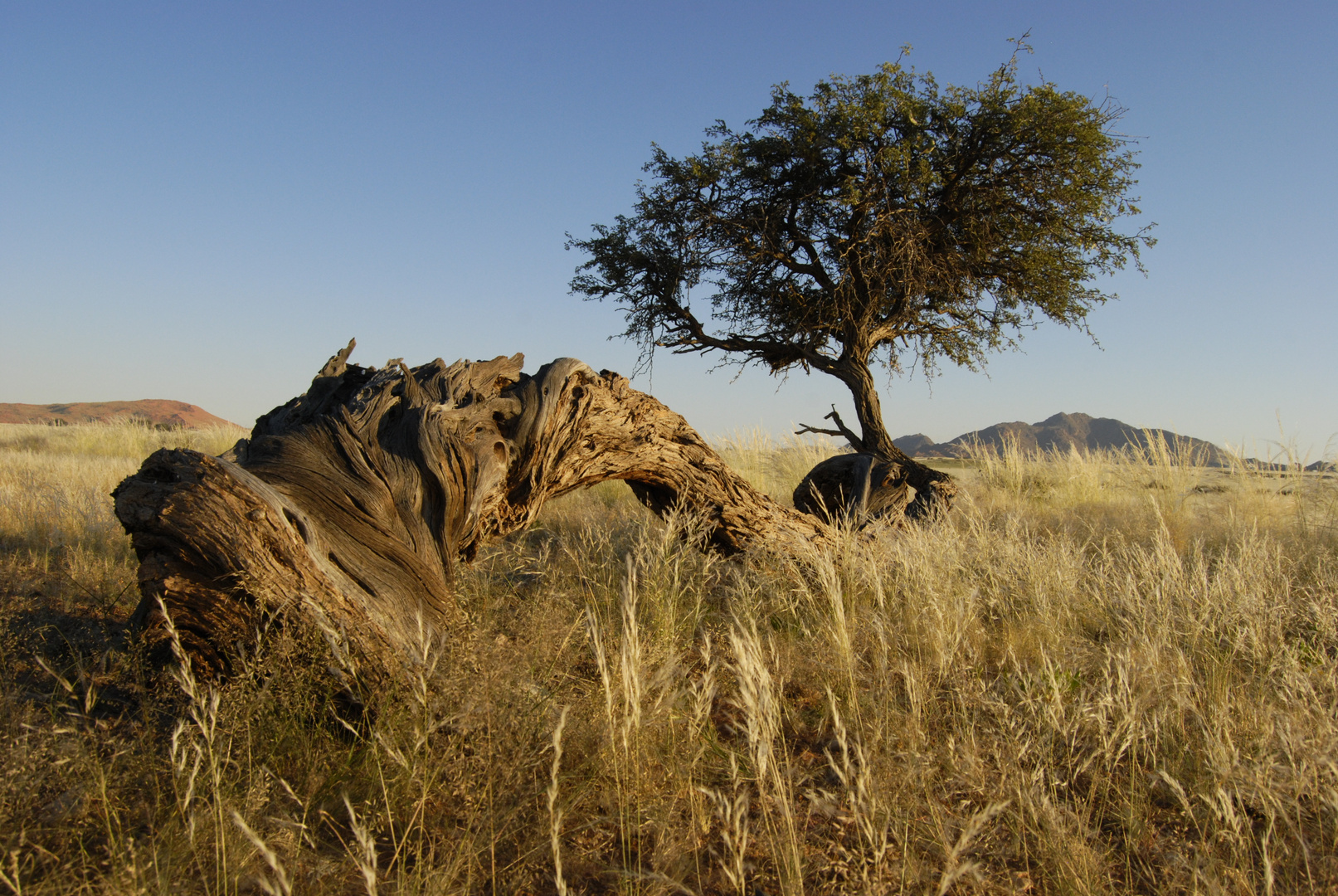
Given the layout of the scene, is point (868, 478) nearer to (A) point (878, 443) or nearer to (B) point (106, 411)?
(A) point (878, 443)

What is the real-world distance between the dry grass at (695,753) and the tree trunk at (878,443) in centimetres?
353

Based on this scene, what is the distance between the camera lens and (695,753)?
2645 mm

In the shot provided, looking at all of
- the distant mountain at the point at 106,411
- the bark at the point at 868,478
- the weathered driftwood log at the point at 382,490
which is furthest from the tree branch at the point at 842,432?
the distant mountain at the point at 106,411

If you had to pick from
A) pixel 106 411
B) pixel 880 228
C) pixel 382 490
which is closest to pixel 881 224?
pixel 880 228

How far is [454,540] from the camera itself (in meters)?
3.68

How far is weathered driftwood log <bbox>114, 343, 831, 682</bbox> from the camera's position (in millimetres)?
2691

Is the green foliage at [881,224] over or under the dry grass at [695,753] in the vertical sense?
over

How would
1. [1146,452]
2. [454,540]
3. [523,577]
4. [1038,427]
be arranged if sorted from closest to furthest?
[454,540]
[523,577]
[1146,452]
[1038,427]

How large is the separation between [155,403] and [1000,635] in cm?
7445

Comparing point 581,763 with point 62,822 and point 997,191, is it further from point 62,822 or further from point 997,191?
point 997,191

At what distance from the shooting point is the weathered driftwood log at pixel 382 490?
2.69 m

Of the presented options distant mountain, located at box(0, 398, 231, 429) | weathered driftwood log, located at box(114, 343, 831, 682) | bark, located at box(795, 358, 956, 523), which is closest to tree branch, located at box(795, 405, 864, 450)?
bark, located at box(795, 358, 956, 523)

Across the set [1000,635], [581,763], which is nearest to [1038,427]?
[1000,635]

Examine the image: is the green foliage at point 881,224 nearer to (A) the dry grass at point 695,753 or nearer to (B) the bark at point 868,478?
(B) the bark at point 868,478
